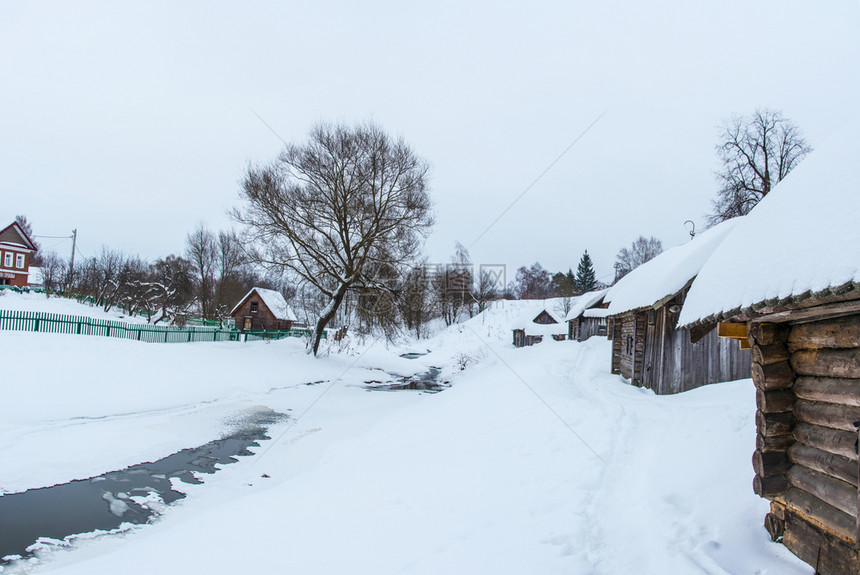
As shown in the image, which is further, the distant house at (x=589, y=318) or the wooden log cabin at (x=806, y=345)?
the distant house at (x=589, y=318)

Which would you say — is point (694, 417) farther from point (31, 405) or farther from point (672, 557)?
point (31, 405)

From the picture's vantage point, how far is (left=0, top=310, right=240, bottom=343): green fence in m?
15.4

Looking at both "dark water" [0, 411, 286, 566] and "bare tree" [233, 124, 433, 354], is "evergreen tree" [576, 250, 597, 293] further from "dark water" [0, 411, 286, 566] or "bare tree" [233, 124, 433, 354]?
"dark water" [0, 411, 286, 566]

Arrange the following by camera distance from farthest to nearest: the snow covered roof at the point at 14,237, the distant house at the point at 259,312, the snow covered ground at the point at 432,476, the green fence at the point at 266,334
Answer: the distant house at the point at 259,312 < the snow covered roof at the point at 14,237 < the green fence at the point at 266,334 < the snow covered ground at the point at 432,476

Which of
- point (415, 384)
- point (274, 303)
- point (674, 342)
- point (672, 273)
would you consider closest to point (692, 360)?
point (674, 342)

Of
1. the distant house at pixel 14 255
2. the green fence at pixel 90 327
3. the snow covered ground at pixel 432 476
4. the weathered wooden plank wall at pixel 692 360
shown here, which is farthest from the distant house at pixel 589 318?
the distant house at pixel 14 255

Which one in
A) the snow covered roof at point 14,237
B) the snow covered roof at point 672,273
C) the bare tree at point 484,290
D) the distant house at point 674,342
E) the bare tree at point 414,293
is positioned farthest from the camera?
the bare tree at point 484,290

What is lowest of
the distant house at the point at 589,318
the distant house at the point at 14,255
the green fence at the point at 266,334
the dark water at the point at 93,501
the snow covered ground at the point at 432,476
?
the dark water at the point at 93,501

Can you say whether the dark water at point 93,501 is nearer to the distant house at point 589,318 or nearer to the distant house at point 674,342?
the distant house at point 674,342

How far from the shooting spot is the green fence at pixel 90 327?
15406 millimetres

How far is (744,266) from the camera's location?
12.5ft

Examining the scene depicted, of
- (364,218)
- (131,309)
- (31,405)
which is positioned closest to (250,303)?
(131,309)

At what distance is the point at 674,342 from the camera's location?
376 inches

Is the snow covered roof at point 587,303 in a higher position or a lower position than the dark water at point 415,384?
higher
